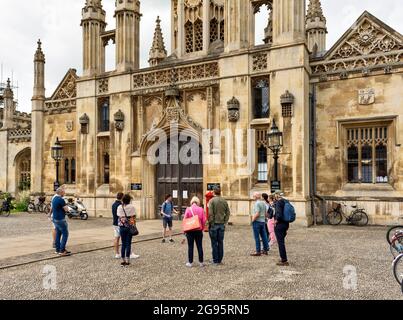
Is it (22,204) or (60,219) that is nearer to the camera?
(60,219)

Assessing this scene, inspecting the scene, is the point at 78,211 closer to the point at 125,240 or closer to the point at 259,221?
the point at 125,240

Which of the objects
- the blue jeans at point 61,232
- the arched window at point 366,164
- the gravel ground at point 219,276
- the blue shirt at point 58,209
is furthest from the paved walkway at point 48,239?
the arched window at point 366,164

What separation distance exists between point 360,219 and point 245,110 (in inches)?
247

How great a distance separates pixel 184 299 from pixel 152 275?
176 cm

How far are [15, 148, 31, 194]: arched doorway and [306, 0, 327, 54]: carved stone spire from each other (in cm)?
2165

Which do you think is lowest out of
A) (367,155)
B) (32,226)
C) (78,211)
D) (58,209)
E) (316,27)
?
(32,226)

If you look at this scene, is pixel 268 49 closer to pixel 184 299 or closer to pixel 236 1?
pixel 236 1

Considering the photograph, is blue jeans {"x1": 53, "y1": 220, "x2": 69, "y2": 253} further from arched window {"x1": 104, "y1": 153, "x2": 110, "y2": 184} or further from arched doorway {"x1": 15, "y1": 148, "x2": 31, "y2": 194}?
arched doorway {"x1": 15, "y1": 148, "x2": 31, "y2": 194}

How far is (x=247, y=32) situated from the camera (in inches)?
693

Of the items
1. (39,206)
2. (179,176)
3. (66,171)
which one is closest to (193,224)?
(179,176)

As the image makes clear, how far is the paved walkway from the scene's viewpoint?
9.89 meters

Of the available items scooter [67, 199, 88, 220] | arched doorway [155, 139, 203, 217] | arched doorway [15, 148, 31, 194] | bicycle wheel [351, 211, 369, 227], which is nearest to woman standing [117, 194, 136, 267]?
arched doorway [155, 139, 203, 217]

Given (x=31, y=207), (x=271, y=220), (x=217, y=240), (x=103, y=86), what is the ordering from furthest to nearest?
(x=31, y=207) < (x=103, y=86) < (x=271, y=220) < (x=217, y=240)

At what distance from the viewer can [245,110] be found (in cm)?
1700
